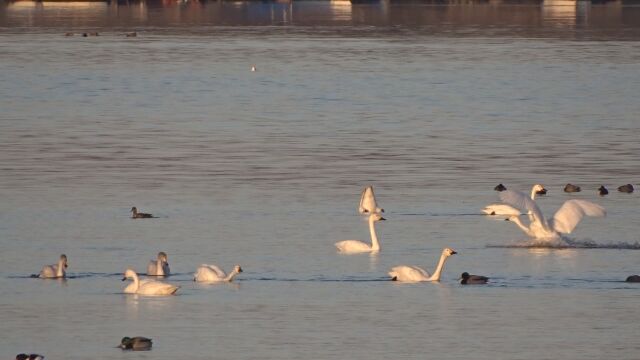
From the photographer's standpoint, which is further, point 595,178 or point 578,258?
point 595,178

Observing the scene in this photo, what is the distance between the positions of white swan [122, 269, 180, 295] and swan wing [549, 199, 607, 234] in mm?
6423

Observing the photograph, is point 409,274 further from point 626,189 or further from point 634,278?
point 626,189

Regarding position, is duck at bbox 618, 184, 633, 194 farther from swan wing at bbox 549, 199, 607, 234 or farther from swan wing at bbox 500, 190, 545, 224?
swan wing at bbox 500, 190, 545, 224

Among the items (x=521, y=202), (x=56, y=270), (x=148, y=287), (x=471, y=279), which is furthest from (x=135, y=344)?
(x=521, y=202)

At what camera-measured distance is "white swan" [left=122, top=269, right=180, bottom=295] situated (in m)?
22.9

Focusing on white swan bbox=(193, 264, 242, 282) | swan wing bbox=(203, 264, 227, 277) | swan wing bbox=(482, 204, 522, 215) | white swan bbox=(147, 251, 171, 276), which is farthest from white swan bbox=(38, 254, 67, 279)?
swan wing bbox=(482, 204, 522, 215)

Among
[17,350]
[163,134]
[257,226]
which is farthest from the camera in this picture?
[163,134]

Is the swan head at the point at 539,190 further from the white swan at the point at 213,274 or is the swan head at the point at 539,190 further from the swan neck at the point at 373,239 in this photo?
the white swan at the point at 213,274

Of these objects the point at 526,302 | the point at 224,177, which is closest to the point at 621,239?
the point at 526,302

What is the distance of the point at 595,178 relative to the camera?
113ft

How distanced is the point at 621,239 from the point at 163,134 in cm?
1853

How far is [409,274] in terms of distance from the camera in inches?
938

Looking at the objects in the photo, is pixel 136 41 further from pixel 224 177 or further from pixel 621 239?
pixel 621 239

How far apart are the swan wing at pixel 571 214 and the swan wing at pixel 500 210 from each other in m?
2.28
